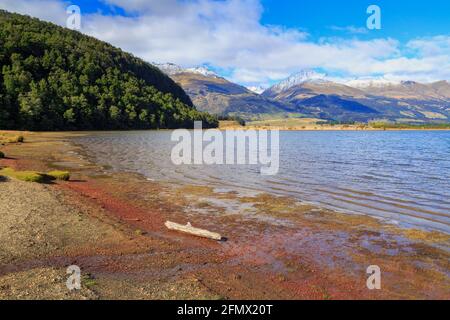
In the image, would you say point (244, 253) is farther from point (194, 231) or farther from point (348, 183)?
point (348, 183)

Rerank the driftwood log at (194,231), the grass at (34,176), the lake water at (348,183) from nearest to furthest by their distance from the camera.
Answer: the driftwood log at (194,231)
the lake water at (348,183)
the grass at (34,176)

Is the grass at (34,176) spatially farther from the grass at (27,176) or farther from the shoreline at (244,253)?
the shoreline at (244,253)

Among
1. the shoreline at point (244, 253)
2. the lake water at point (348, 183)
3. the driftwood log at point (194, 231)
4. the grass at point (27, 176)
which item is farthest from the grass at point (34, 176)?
the driftwood log at point (194, 231)

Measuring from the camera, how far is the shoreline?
1490cm

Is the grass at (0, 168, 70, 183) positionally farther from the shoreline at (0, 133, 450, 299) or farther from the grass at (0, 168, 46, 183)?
the shoreline at (0, 133, 450, 299)

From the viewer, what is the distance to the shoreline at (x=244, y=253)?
14898 mm

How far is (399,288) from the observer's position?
15359mm

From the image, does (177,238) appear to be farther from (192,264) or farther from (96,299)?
(96,299)

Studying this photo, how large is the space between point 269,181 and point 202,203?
525 inches

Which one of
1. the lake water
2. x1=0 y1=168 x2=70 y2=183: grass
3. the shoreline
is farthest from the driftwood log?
x1=0 y1=168 x2=70 y2=183: grass

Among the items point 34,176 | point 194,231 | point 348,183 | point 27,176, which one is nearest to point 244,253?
point 194,231

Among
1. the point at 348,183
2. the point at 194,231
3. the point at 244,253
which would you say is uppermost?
the point at 348,183

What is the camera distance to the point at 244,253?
19.3 metres
